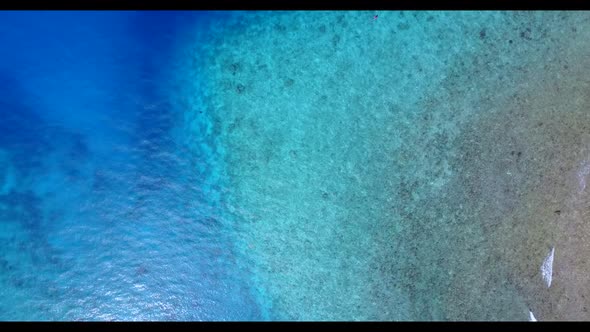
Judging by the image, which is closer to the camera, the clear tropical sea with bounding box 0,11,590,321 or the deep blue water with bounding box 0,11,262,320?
the clear tropical sea with bounding box 0,11,590,321

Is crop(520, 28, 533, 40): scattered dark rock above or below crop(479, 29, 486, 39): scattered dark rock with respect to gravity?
above

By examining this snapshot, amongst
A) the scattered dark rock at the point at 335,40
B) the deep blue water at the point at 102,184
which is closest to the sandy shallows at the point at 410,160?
the scattered dark rock at the point at 335,40

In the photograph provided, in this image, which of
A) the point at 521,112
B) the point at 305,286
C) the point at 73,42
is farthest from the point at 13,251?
the point at 521,112

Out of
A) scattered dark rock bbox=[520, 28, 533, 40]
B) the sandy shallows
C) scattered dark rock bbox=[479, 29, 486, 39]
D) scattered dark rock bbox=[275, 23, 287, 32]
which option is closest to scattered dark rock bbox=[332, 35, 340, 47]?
the sandy shallows

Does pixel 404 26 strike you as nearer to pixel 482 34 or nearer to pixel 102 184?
pixel 482 34

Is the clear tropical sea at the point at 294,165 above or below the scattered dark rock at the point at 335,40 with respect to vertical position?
below

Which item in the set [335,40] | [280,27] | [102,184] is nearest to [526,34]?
[335,40]

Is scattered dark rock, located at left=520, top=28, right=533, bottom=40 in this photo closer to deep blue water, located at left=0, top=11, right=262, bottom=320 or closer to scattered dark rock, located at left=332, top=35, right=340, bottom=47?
scattered dark rock, located at left=332, top=35, right=340, bottom=47

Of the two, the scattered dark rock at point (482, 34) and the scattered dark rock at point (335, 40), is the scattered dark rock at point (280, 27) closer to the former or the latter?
the scattered dark rock at point (335, 40)
